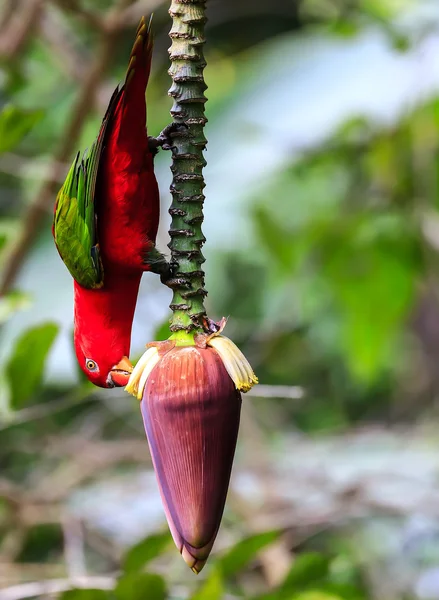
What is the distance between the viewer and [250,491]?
1.94m

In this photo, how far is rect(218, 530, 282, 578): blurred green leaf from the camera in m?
0.79

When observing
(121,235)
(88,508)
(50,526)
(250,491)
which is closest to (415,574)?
(250,491)

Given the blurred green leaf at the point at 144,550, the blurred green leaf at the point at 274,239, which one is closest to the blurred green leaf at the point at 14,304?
the blurred green leaf at the point at 144,550

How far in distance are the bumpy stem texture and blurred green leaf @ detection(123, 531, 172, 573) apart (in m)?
0.39

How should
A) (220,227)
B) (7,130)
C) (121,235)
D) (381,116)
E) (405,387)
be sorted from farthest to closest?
(405,387), (220,227), (381,116), (7,130), (121,235)

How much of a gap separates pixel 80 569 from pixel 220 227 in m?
1.09

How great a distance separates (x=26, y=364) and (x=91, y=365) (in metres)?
0.19

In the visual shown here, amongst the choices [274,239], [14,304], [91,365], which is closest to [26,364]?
[14,304]

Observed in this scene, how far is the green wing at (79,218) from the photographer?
0.65m

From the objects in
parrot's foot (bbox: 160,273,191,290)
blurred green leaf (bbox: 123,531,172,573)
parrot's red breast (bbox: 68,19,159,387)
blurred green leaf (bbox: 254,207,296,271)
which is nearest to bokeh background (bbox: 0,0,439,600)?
blurred green leaf (bbox: 254,207,296,271)

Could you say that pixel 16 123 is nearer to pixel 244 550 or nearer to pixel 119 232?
pixel 119 232

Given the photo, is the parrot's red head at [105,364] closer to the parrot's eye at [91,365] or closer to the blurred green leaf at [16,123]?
the parrot's eye at [91,365]

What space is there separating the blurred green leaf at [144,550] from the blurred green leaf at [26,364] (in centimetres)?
20

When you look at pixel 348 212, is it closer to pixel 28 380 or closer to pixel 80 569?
pixel 80 569
